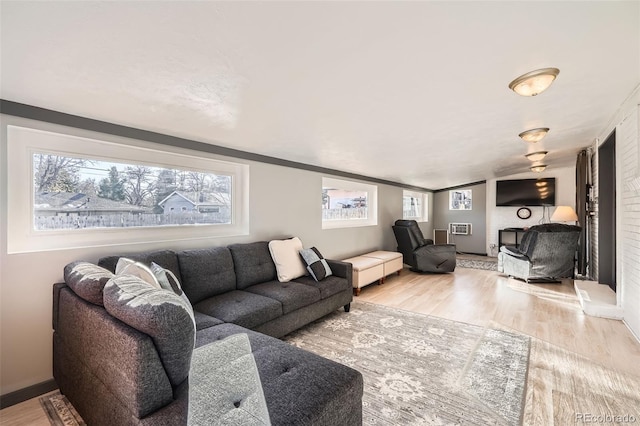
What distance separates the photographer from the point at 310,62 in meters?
1.63

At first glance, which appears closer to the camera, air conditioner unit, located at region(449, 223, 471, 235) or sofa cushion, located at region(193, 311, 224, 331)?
sofa cushion, located at region(193, 311, 224, 331)

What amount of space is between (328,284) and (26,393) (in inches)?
98.9

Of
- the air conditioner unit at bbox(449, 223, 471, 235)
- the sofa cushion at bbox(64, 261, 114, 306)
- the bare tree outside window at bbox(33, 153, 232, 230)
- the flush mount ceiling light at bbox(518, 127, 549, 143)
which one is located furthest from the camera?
the air conditioner unit at bbox(449, 223, 471, 235)

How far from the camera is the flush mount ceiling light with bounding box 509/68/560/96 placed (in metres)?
1.86

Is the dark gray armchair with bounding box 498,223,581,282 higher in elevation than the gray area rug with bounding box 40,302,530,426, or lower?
higher

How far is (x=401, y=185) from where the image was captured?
7.01 metres

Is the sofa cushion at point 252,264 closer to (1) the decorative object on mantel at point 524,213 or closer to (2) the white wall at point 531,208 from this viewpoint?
(2) the white wall at point 531,208

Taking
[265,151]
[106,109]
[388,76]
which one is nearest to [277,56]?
[388,76]

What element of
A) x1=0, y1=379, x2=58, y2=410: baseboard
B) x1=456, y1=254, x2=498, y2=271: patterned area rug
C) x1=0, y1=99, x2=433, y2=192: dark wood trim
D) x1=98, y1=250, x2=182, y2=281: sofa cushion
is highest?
x1=0, y1=99, x2=433, y2=192: dark wood trim

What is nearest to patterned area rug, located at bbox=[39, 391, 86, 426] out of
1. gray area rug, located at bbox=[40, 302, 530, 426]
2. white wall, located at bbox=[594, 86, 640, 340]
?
gray area rug, located at bbox=[40, 302, 530, 426]

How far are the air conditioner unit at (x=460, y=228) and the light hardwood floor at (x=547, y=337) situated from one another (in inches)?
126

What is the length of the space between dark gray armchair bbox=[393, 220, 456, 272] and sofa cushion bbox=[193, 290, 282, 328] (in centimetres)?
402

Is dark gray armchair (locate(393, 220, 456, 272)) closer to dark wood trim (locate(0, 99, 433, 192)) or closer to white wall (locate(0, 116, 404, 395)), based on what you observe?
dark wood trim (locate(0, 99, 433, 192))

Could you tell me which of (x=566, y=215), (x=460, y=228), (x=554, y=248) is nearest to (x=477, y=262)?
(x=460, y=228)
